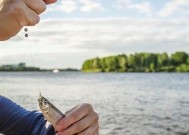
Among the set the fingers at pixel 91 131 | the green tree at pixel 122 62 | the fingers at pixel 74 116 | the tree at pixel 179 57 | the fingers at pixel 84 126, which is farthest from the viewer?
the green tree at pixel 122 62

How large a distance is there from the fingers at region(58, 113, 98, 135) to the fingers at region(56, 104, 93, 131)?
0.09 feet

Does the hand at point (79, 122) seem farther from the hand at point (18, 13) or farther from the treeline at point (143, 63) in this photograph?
the treeline at point (143, 63)

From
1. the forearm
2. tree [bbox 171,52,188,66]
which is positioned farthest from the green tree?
the forearm

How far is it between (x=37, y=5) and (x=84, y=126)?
2.82ft

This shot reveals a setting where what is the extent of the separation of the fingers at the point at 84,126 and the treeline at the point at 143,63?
123 m

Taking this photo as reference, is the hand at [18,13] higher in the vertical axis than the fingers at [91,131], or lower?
higher

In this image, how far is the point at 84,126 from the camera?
278 cm

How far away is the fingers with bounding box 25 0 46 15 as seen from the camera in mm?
2326

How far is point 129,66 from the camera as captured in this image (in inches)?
5404

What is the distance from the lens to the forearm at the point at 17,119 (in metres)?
3.61

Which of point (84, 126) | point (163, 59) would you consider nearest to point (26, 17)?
point (84, 126)

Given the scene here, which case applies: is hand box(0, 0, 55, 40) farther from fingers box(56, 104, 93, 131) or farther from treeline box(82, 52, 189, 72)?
treeline box(82, 52, 189, 72)

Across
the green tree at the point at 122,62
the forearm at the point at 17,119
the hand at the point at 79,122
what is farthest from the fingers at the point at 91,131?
the green tree at the point at 122,62

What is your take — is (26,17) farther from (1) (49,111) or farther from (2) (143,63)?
(2) (143,63)
